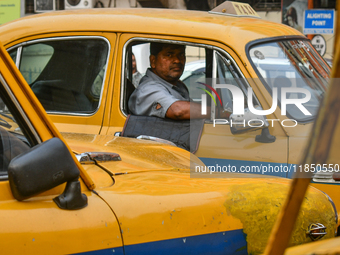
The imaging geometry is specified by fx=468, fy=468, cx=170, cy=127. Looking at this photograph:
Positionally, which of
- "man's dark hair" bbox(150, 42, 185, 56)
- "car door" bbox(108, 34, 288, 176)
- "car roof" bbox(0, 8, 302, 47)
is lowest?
"car door" bbox(108, 34, 288, 176)

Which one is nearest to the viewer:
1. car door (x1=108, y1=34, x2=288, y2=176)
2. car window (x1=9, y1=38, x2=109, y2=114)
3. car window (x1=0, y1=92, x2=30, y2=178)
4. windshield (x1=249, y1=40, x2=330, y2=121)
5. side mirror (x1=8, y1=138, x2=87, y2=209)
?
side mirror (x1=8, y1=138, x2=87, y2=209)

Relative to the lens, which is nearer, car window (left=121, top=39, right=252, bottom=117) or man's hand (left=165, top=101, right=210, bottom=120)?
car window (left=121, top=39, right=252, bottom=117)

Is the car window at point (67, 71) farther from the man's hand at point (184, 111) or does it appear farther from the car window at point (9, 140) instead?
the car window at point (9, 140)

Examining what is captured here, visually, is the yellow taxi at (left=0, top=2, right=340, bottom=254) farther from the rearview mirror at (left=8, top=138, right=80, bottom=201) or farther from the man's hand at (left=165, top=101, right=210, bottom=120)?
the rearview mirror at (left=8, top=138, right=80, bottom=201)

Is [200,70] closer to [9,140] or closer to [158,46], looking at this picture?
[158,46]

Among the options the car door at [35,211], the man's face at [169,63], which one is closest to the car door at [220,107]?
the man's face at [169,63]

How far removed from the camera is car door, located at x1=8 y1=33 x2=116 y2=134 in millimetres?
3635

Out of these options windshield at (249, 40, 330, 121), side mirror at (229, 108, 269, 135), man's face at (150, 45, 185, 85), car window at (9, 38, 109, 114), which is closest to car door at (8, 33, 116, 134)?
car window at (9, 38, 109, 114)

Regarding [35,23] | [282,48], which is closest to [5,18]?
[35,23]

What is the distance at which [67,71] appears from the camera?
12.6ft

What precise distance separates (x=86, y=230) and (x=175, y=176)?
549 mm

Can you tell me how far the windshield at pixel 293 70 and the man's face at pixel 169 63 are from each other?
25.3 inches

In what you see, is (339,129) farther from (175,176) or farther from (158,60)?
(158,60)

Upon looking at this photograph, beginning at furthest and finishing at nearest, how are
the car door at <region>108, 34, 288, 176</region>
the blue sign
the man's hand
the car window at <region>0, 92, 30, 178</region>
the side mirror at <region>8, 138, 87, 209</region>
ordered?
the blue sign, the man's hand, the car door at <region>108, 34, 288, 176</region>, the car window at <region>0, 92, 30, 178</region>, the side mirror at <region>8, 138, 87, 209</region>
